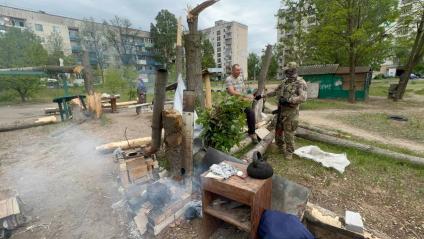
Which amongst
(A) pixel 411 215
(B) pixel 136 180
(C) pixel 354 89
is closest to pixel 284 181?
(A) pixel 411 215

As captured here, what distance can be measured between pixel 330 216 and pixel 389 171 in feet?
8.08

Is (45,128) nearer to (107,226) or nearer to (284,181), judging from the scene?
(107,226)

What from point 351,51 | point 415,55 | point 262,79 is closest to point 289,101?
point 262,79

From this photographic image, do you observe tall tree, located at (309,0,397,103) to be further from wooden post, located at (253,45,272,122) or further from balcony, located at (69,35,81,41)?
balcony, located at (69,35,81,41)

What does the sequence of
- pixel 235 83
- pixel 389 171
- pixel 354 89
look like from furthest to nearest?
pixel 354 89 < pixel 235 83 < pixel 389 171

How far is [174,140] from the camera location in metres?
2.96

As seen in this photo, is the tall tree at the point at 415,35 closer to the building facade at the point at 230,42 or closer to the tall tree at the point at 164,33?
the tall tree at the point at 164,33

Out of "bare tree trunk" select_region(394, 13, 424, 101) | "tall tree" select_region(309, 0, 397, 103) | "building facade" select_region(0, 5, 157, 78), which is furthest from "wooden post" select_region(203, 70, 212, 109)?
"building facade" select_region(0, 5, 157, 78)

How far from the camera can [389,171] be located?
3932 mm

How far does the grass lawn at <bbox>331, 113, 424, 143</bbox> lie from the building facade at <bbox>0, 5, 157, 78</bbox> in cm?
2489

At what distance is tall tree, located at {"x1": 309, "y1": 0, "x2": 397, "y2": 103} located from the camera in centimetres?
1230

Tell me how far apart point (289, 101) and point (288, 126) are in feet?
1.79

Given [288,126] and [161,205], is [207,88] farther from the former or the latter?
[161,205]

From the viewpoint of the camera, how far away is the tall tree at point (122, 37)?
43.2 m
